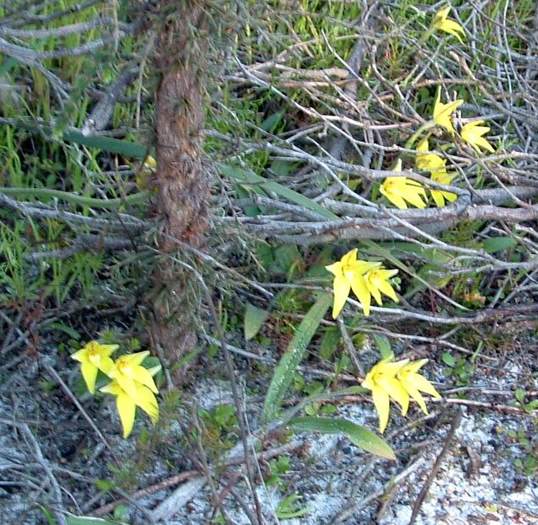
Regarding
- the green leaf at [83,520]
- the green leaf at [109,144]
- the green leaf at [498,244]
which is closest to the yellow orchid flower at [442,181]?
the green leaf at [498,244]

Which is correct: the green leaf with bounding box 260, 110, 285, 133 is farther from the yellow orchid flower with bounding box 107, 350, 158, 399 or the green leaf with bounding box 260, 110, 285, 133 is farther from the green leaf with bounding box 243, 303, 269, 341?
the yellow orchid flower with bounding box 107, 350, 158, 399

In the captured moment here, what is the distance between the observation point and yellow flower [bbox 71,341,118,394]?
1508 millimetres

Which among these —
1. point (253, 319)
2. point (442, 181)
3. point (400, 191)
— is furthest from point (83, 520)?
point (442, 181)

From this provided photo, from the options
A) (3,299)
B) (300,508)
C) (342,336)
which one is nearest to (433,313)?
(342,336)

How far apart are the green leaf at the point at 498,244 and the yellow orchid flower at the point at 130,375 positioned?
92cm

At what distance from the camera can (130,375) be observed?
1503 millimetres

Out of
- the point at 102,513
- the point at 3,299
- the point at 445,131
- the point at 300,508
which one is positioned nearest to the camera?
the point at 102,513

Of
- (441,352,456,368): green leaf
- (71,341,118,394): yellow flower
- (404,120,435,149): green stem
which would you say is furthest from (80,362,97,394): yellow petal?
(404,120,435,149): green stem

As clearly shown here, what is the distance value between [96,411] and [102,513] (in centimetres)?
24

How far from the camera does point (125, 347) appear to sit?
1769 mm

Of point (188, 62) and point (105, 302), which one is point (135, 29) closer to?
point (188, 62)

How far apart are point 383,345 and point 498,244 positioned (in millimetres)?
429

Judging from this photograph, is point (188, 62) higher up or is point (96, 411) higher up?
point (188, 62)

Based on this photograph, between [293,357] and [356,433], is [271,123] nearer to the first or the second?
[293,357]
